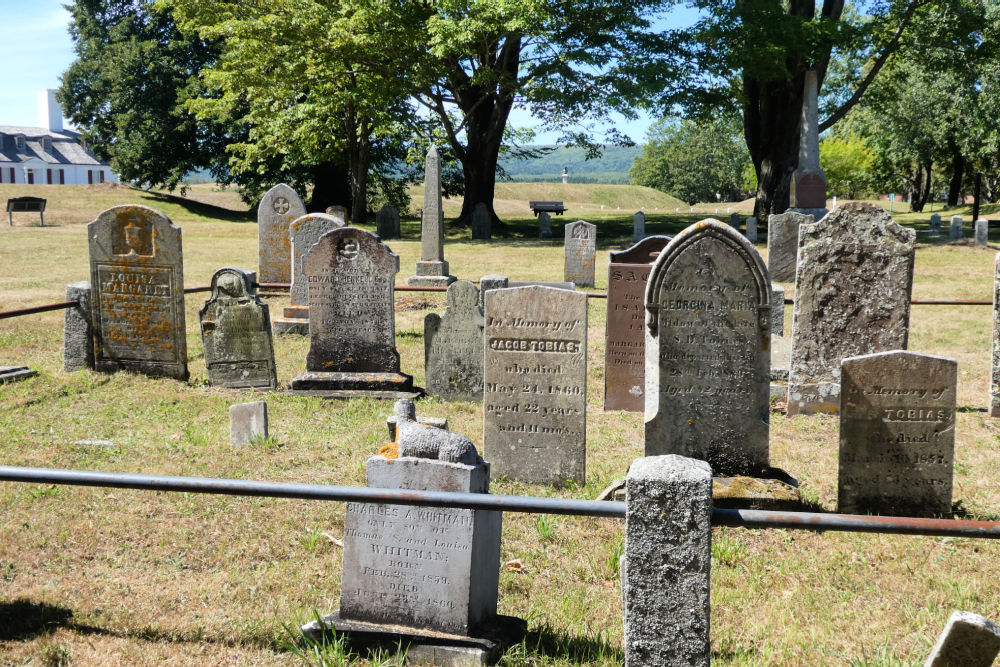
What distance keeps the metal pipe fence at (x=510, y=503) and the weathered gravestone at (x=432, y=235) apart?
1573 cm

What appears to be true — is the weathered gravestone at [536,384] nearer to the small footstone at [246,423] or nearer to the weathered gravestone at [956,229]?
the small footstone at [246,423]

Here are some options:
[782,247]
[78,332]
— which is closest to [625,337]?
[78,332]

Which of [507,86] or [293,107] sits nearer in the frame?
[507,86]

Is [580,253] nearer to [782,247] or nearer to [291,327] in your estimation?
[782,247]

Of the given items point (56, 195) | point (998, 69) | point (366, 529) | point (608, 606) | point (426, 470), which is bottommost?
point (608, 606)

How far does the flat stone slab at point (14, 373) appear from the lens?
995cm

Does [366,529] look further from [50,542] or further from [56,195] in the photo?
[56,195]

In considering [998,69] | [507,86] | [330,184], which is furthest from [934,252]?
[330,184]

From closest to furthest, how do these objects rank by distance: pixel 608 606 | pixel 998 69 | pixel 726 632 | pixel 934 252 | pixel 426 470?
1. pixel 426 470
2. pixel 726 632
3. pixel 608 606
4. pixel 934 252
5. pixel 998 69

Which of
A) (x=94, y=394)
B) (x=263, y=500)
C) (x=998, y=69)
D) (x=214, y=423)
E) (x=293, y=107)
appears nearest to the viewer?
(x=263, y=500)

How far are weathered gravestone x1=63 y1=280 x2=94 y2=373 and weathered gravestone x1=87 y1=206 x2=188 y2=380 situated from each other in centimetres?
10

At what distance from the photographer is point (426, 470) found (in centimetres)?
402

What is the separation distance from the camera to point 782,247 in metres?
19.2

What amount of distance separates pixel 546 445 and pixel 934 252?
19.8 m
